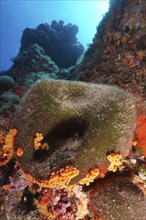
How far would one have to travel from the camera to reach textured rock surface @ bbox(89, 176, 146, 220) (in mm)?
3463

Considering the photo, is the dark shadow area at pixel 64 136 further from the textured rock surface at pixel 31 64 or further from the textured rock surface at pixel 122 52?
the textured rock surface at pixel 31 64

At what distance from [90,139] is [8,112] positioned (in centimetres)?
387

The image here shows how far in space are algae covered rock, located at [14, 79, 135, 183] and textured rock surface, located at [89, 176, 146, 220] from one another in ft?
0.90

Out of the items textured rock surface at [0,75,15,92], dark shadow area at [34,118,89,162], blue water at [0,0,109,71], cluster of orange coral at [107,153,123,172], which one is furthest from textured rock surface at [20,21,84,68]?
blue water at [0,0,109,71]

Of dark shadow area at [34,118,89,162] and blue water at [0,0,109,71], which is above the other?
blue water at [0,0,109,71]

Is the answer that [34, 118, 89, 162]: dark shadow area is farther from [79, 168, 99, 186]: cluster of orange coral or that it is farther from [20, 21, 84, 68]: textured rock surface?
[20, 21, 84, 68]: textured rock surface

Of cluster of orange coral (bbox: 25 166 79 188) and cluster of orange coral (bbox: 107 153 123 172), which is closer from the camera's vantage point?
cluster of orange coral (bbox: 25 166 79 188)

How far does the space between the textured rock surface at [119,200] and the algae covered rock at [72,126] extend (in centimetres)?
27

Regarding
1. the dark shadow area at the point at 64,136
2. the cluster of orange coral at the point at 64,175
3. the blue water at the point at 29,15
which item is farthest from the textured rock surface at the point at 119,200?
the blue water at the point at 29,15

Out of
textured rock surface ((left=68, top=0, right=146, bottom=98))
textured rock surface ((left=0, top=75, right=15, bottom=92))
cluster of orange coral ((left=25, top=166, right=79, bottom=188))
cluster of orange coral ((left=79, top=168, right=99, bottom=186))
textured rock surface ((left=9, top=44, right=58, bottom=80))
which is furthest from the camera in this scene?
textured rock surface ((left=9, top=44, right=58, bottom=80))

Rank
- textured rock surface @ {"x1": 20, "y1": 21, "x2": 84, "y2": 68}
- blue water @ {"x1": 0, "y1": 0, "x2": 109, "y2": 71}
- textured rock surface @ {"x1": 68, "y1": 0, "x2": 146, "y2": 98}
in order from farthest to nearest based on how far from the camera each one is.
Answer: blue water @ {"x1": 0, "y1": 0, "x2": 109, "y2": 71} → textured rock surface @ {"x1": 20, "y1": 21, "x2": 84, "y2": 68} → textured rock surface @ {"x1": 68, "y1": 0, "x2": 146, "y2": 98}

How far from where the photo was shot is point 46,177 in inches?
139

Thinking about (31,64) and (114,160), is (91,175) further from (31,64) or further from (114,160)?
(31,64)

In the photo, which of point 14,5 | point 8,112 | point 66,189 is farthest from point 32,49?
point 14,5
